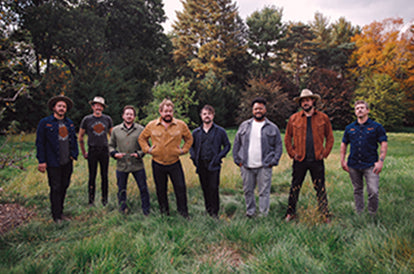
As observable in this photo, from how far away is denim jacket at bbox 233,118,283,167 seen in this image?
4.20 m

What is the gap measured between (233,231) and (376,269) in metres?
1.62

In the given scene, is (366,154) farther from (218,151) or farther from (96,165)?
(96,165)

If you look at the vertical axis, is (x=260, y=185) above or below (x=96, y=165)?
below

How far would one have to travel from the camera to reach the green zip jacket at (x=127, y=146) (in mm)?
4516

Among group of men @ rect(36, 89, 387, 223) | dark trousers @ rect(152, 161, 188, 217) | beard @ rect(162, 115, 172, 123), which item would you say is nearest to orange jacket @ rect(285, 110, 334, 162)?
group of men @ rect(36, 89, 387, 223)

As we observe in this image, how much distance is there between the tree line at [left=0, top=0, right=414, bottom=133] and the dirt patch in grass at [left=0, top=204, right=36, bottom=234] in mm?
8409

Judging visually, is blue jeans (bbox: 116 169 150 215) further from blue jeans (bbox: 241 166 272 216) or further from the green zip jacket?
blue jeans (bbox: 241 166 272 216)

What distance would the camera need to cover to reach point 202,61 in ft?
110

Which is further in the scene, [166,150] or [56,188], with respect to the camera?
[56,188]

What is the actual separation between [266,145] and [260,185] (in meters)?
0.68

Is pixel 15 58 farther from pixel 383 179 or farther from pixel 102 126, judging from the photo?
pixel 383 179

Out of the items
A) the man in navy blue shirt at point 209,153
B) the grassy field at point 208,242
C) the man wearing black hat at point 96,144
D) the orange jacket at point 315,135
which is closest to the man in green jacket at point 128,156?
the grassy field at point 208,242

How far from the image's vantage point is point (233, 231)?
3441 mm

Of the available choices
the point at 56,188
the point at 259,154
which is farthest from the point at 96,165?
the point at 259,154
